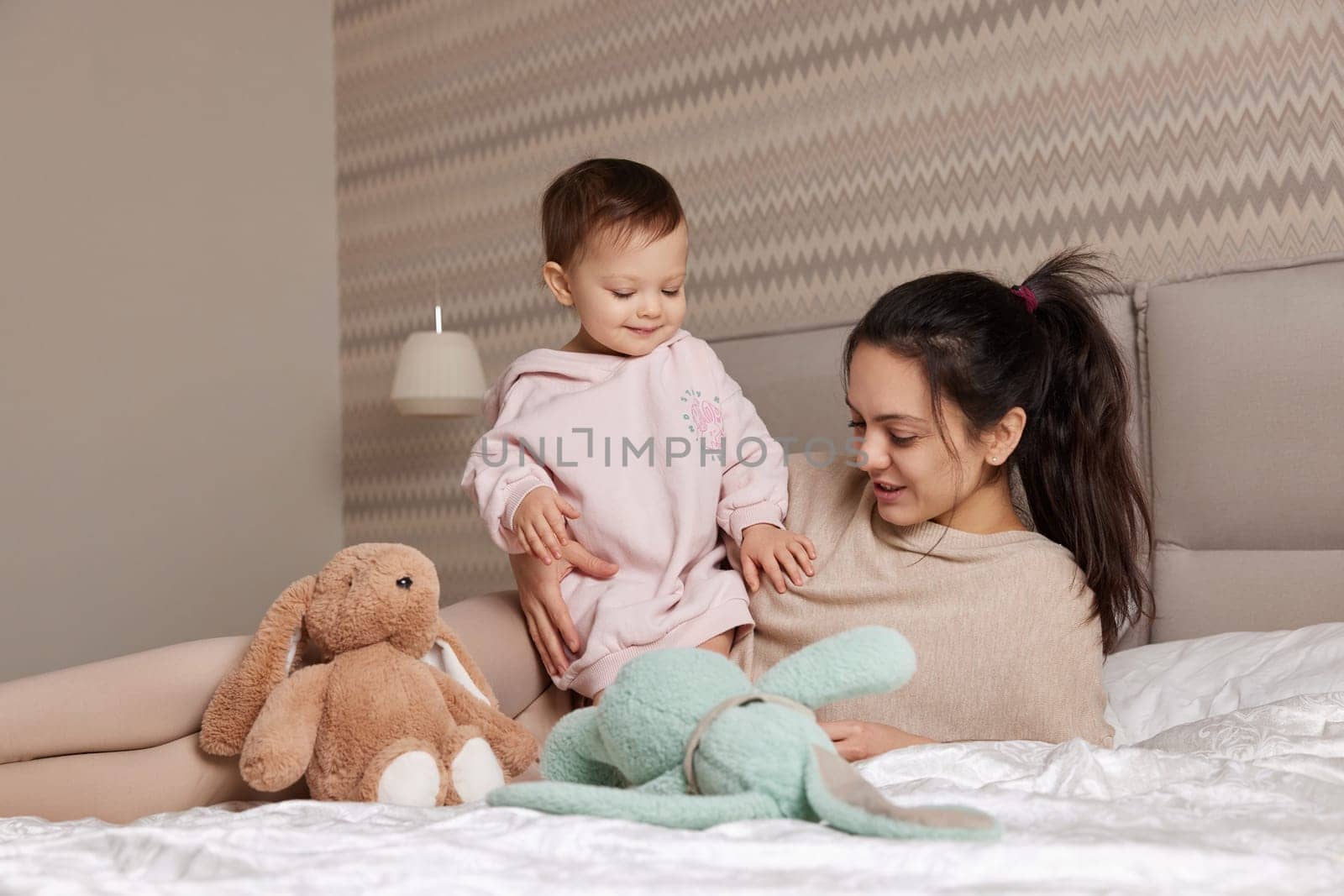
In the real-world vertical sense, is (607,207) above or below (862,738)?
above

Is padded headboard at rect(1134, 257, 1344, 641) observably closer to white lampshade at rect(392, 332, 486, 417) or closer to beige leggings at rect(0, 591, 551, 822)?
beige leggings at rect(0, 591, 551, 822)

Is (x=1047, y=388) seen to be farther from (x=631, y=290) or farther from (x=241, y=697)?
(x=241, y=697)

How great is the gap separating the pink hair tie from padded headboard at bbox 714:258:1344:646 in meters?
0.38

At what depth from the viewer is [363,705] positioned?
117 cm

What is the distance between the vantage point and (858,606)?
4.86ft

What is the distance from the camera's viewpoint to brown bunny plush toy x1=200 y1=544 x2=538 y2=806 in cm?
112

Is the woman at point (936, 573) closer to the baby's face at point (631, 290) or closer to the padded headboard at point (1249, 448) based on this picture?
the padded headboard at point (1249, 448)

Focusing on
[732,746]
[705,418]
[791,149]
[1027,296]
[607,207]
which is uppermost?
[791,149]

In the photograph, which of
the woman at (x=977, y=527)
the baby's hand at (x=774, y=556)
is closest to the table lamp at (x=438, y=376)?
the woman at (x=977, y=527)

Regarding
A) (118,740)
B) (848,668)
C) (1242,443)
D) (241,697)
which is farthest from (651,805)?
(1242,443)

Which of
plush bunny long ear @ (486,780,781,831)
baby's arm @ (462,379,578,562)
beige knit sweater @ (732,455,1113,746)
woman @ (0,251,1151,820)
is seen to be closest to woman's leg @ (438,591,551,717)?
woman @ (0,251,1151,820)

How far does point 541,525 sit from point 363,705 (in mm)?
375

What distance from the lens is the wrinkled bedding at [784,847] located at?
2.19 feet

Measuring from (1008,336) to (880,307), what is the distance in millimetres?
163
